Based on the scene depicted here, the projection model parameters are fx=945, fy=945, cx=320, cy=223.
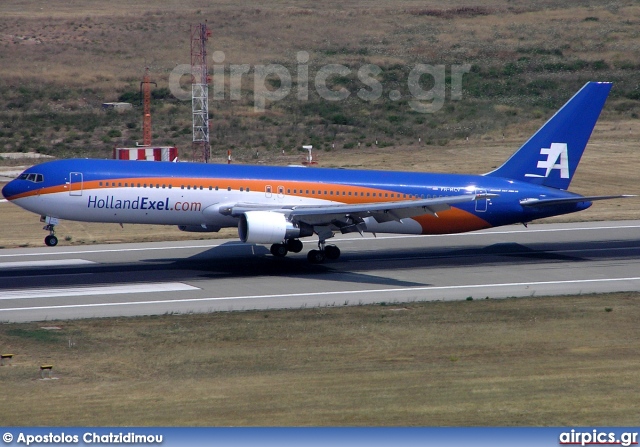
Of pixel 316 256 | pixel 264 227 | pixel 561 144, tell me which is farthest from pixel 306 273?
→ pixel 561 144

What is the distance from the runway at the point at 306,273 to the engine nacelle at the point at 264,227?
165 cm

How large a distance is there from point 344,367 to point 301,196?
15831 millimetres

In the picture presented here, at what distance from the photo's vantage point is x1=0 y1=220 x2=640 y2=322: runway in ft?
110

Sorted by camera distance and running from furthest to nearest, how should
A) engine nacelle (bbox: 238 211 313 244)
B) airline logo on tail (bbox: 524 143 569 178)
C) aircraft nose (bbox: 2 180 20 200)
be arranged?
airline logo on tail (bbox: 524 143 569 178) < aircraft nose (bbox: 2 180 20 200) < engine nacelle (bbox: 238 211 313 244)

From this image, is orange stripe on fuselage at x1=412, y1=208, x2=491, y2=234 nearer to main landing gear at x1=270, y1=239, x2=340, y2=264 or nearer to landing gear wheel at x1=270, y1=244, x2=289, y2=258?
main landing gear at x1=270, y1=239, x2=340, y2=264

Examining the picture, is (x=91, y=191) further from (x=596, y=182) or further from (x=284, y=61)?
(x=284, y=61)

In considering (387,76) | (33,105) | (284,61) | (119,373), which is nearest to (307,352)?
(119,373)

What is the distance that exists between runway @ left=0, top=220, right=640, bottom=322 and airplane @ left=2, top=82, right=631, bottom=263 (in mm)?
1670

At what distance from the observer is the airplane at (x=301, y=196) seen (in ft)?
127

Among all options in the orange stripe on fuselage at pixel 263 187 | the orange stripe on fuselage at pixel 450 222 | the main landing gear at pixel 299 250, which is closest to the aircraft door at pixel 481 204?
the orange stripe on fuselage at pixel 450 222

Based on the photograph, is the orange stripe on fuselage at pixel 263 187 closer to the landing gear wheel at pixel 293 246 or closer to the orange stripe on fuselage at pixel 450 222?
the orange stripe on fuselage at pixel 450 222

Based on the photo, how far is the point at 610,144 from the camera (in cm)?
8231

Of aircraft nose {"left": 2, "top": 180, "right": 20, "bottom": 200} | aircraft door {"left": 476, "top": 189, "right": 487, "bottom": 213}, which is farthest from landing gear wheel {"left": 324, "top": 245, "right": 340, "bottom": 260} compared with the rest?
aircraft nose {"left": 2, "top": 180, "right": 20, "bottom": 200}

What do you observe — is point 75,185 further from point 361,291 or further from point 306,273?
point 361,291
